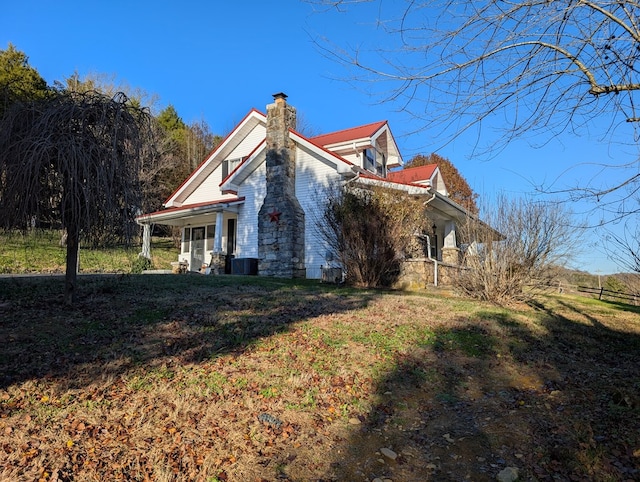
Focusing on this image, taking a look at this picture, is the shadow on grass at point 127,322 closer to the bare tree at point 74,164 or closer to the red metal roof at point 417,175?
the bare tree at point 74,164

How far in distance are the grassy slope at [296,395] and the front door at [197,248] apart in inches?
511

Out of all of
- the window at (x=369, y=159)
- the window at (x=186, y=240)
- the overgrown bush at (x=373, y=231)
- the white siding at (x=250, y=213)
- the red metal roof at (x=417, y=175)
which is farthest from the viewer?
the window at (x=186, y=240)

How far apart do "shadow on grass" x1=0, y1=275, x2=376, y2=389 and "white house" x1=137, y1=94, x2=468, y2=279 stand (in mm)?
5267

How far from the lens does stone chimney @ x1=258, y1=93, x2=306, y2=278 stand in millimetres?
15016

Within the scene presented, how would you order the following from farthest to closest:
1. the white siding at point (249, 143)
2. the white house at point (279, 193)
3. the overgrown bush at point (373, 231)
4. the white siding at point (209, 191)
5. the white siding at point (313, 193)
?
the white siding at point (209, 191), the white siding at point (249, 143), the white siding at point (313, 193), the white house at point (279, 193), the overgrown bush at point (373, 231)

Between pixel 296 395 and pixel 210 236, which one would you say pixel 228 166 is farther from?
pixel 296 395

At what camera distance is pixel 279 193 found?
50.8 ft

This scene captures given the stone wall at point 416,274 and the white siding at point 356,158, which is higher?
the white siding at point 356,158

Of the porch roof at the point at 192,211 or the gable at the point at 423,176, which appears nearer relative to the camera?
the porch roof at the point at 192,211

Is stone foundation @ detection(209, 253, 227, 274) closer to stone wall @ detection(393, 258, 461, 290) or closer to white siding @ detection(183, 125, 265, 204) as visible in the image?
white siding @ detection(183, 125, 265, 204)

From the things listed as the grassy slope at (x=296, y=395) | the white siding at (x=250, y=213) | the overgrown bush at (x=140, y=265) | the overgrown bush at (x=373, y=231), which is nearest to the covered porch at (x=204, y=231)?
the white siding at (x=250, y=213)

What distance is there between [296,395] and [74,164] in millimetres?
4058

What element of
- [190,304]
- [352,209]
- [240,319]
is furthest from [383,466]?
[352,209]

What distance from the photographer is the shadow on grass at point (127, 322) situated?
4.53 metres
